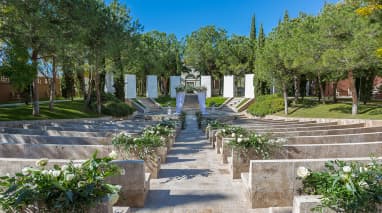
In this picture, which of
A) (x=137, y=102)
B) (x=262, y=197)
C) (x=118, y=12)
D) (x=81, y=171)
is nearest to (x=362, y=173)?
(x=262, y=197)

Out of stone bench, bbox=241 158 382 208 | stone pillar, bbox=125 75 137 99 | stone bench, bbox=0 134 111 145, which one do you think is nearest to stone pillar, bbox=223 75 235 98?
stone pillar, bbox=125 75 137 99

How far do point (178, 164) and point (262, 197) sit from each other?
3083 millimetres

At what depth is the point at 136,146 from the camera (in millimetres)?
4984

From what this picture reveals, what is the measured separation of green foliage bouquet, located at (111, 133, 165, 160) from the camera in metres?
4.98

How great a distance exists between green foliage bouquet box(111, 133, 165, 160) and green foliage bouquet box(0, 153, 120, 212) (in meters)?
2.85

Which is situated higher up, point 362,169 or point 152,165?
point 362,169

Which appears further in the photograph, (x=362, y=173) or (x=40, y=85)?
(x=40, y=85)

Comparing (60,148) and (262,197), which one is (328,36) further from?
(60,148)

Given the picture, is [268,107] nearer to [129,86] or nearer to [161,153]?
[129,86]

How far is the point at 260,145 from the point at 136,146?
2.45m

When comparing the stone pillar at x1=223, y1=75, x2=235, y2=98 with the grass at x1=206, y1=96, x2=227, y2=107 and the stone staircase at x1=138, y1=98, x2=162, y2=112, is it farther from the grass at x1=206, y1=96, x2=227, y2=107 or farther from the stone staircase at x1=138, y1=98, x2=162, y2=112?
the stone staircase at x1=138, y1=98, x2=162, y2=112

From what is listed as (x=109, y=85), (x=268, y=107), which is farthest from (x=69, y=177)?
(x=109, y=85)

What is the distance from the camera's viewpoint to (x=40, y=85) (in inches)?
1067

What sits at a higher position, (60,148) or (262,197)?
(60,148)
